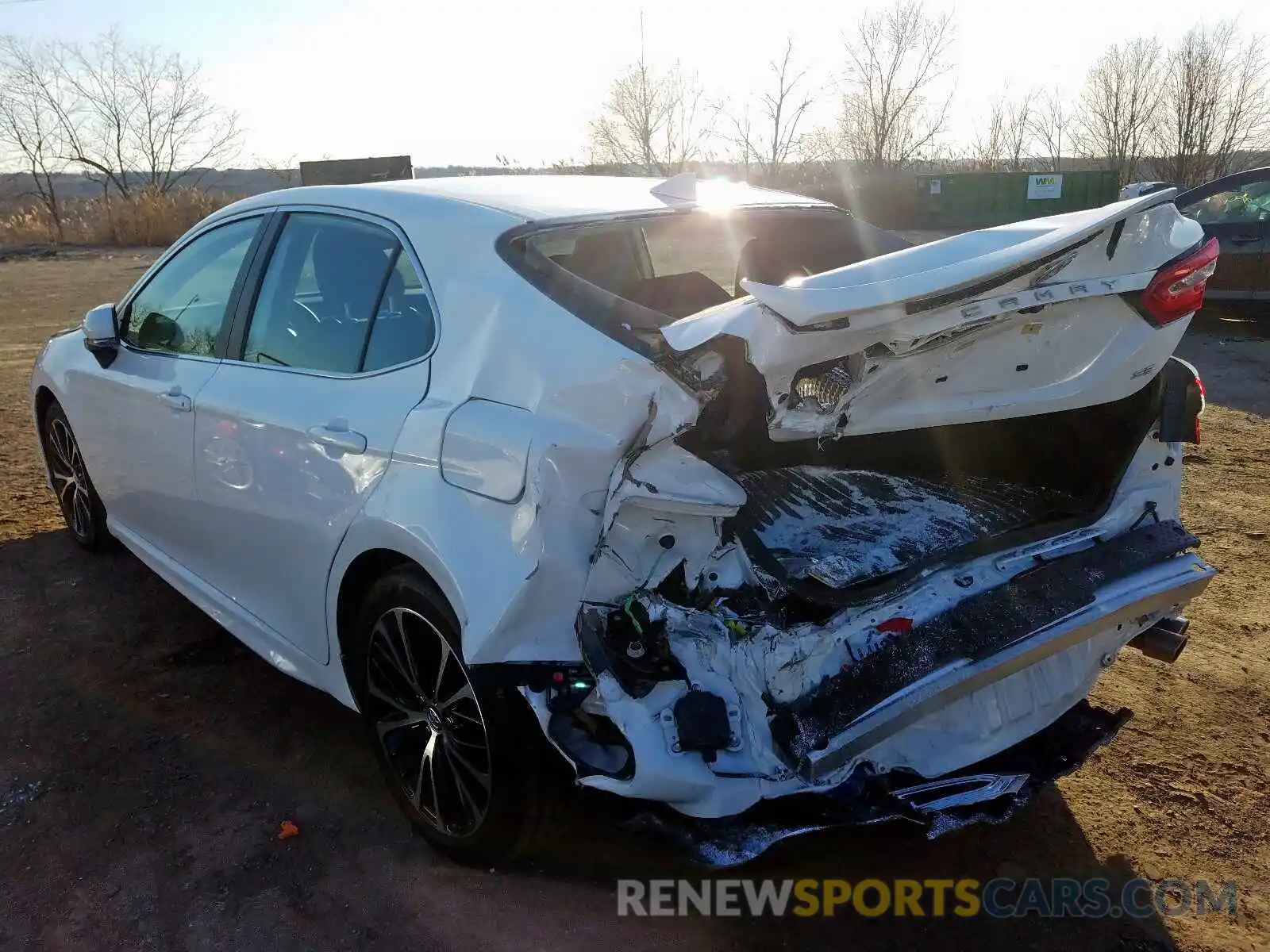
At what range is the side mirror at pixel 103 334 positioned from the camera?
12.7 ft

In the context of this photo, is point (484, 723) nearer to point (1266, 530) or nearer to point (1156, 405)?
point (1156, 405)

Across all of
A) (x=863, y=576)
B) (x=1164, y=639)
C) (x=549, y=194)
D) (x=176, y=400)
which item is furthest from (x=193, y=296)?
(x=1164, y=639)

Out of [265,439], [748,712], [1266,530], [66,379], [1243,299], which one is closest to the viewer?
[748,712]

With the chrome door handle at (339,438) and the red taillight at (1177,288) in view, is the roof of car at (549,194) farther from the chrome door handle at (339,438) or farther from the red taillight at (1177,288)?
the red taillight at (1177,288)

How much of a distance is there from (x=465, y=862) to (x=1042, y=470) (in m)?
2.07

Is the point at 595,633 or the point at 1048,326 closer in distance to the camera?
the point at 595,633

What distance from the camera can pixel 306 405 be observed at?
2785 mm

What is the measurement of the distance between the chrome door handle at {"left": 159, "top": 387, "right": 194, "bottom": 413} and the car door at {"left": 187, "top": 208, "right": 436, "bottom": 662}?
98 mm

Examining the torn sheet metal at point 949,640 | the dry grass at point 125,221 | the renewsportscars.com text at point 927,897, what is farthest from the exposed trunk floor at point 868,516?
the dry grass at point 125,221

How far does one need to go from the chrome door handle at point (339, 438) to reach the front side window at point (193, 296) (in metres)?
0.94

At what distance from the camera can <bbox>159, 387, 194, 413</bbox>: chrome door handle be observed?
330 cm

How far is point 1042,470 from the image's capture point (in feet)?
9.66

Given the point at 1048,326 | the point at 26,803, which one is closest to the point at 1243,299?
the point at 1048,326

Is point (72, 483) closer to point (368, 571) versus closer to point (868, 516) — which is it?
point (368, 571)
